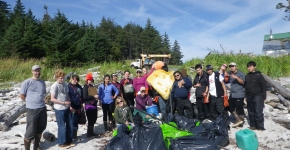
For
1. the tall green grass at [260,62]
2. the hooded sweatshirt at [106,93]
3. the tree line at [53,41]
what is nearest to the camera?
the hooded sweatshirt at [106,93]

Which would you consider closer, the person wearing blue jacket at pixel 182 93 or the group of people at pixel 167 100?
the group of people at pixel 167 100

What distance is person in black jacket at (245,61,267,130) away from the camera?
5.05 m

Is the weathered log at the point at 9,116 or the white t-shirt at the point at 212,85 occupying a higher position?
the white t-shirt at the point at 212,85

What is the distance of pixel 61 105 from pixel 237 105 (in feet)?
13.0

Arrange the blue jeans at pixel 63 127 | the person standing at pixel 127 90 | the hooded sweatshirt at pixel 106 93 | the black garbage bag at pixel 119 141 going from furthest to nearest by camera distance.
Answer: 1. the person standing at pixel 127 90
2. the hooded sweatshirt at pixel 106 93
3. the blue jeans at pixel 63 127
4. the black garbage bag at pixel 119 141

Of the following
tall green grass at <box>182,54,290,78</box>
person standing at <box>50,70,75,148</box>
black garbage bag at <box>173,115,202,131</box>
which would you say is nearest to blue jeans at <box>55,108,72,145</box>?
person standing at <box>50,70,75,148</box>

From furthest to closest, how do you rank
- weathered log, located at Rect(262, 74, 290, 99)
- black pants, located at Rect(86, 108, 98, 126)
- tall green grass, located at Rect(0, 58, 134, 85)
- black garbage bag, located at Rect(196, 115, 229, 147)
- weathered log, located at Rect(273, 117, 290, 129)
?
tall green grass, located at Rect(0, 58, 134, 85) < weathered log, located at Rect(262, 74, 290, 99) < weathered log, located at Rect(273, 117, 290, 129) < black pants, located at Rect(86, 108, 98, 126) < black garbage bag, located at Rect(196, 115, 229, 147)

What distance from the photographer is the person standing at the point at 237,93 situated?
535 centimetres

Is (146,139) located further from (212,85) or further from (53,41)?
(53,41)

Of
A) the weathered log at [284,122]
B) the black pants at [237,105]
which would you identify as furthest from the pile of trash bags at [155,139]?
the weathered log at [284,122]

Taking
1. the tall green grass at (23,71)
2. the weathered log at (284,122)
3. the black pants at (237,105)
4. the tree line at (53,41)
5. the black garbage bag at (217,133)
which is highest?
the tree line at (53,41)

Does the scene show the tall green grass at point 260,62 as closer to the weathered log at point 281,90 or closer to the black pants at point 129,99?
the weathered log at point 281,90

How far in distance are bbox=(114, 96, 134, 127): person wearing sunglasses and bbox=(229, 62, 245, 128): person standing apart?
98.6 inches

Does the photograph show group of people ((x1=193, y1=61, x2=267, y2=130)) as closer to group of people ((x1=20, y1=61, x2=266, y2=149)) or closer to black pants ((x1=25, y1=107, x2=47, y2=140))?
group of people ((x1=20, y1=61, x2=266, y2=149))
